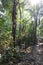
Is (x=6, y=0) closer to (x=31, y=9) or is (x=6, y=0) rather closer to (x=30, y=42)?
(x=30, y=42)

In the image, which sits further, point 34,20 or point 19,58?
point 34,20

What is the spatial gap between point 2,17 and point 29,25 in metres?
16.8

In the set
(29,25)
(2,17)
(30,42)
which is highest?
(2,17)

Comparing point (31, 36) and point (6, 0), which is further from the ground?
point (6, 0)

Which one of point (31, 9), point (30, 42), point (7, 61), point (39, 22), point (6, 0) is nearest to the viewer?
point (7, 61)

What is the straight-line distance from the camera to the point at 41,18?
36.3 meters

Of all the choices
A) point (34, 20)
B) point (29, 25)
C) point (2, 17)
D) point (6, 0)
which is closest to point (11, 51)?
point (2, 17)

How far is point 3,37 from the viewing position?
13.6 meters

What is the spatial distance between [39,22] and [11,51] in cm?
2208

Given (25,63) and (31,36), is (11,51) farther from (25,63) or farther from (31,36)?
(31,36)

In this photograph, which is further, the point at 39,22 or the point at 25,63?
the point at 39,22

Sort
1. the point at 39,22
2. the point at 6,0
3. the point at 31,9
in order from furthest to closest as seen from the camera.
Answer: the point at 39,22, the point at 31,9, the point at 6,0

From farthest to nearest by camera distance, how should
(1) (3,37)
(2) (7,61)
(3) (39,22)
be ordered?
(3) (39,22)
(1) (3,37)
(2) (7,61)

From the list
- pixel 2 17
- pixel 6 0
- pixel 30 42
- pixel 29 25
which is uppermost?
pixel 6 0
